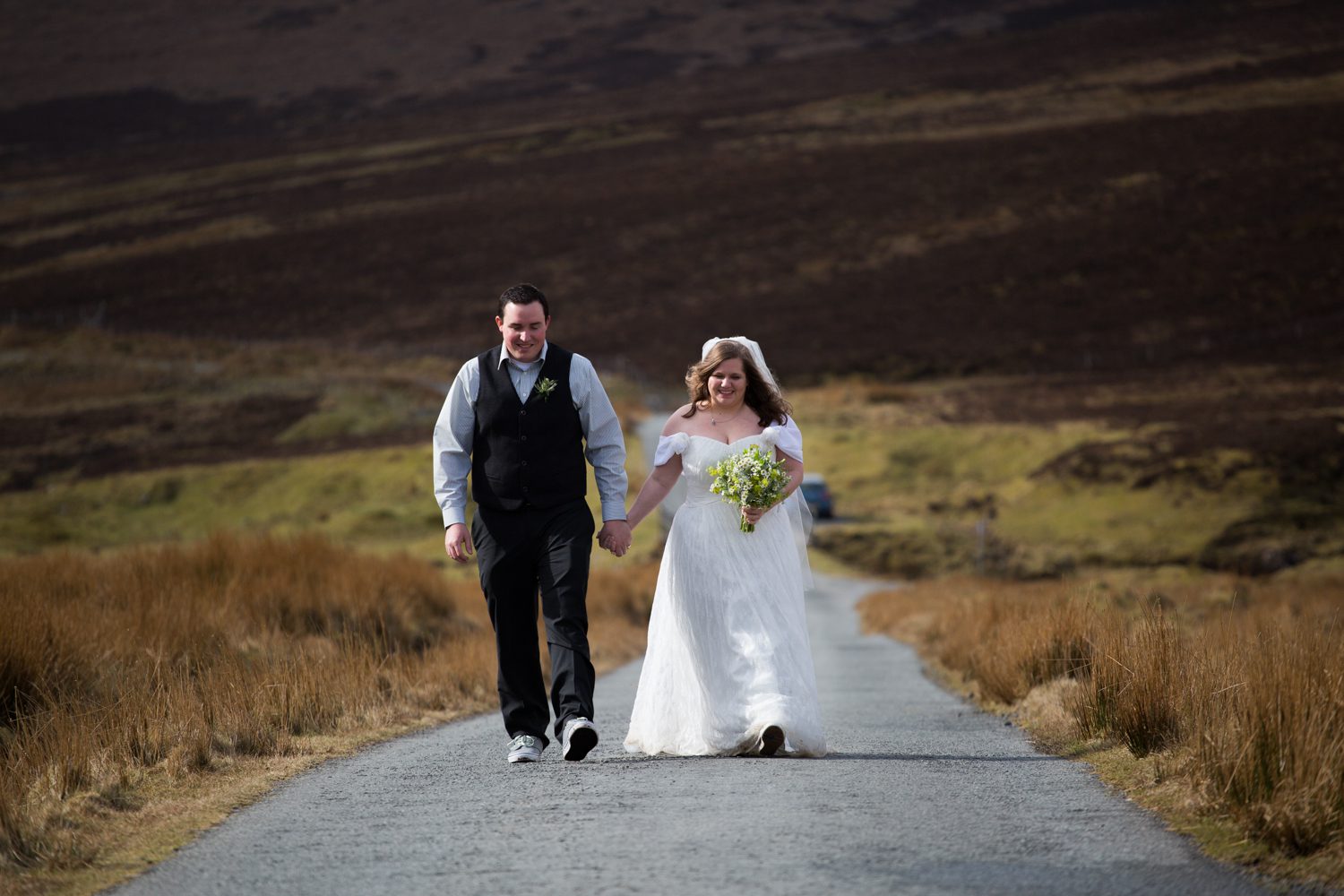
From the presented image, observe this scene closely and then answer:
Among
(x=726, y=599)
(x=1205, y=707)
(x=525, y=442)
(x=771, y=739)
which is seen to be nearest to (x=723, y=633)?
Answer: (x=726, y=599)

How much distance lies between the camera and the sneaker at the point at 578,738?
7.85 metres

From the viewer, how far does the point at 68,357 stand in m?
78.3

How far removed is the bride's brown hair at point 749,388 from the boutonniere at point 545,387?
1.32 metres

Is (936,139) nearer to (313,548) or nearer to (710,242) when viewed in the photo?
(710,242)

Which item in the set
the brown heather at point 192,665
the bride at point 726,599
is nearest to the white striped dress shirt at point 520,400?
the bride at point 726,599

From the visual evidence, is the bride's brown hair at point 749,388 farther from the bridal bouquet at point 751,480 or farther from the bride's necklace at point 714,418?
the bridal bouquet at point 751,480

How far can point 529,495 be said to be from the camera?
8117mm

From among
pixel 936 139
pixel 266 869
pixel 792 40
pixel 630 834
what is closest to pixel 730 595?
pixel 630 834

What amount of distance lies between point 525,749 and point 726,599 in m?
1.56

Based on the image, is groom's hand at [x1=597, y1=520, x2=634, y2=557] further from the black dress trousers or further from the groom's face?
the groom's face

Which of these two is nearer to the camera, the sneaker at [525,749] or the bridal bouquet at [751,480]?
the sneaker at [525,749]

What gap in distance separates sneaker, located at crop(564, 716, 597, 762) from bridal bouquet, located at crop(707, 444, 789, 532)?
175 cm

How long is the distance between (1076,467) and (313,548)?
32.6m

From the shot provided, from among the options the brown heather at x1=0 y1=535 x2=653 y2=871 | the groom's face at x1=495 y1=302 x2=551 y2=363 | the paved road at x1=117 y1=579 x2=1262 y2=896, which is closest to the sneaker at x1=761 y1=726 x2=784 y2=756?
the paved road at x1=117 y1=579 x2=1262 y2=896
